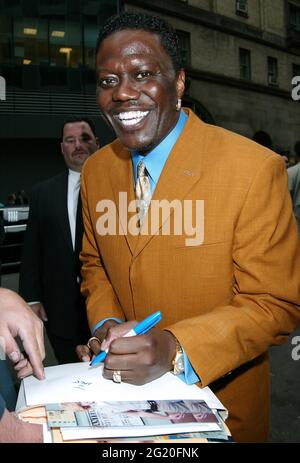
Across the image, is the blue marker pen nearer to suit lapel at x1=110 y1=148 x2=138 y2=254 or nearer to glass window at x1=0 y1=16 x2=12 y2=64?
suit lapel at x1=110 y1=148 x2=138 y2=254

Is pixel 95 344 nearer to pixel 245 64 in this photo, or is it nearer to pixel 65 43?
pixel 65 43

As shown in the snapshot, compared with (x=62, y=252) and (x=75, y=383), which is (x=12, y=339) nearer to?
(x=75, y=383)

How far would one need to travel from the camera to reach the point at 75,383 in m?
1.32

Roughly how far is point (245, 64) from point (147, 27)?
25.1 m

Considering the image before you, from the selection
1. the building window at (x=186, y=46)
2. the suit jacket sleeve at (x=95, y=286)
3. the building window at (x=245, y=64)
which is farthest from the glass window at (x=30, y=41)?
the suit jacket sleeve at (x=95, y=286)

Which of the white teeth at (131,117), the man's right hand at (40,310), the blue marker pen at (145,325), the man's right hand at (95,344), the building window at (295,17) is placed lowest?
the man's right hand at (40,310)

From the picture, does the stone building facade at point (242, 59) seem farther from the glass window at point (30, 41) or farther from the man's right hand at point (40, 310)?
the man's right hand at point (40, 310)

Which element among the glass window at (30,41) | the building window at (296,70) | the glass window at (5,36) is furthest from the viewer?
the building window at (296,70)

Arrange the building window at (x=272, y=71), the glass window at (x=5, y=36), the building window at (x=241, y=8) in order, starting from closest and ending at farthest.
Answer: the glass window at (x=5, y=36), the building window at (x=241, y=8), the building window at (x=272, y=71)

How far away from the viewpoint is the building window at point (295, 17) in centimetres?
2728

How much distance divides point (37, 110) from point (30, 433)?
902 inches

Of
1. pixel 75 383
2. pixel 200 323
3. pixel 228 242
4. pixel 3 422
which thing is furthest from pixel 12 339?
pixel 228 242

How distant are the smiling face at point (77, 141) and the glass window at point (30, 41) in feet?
65.7

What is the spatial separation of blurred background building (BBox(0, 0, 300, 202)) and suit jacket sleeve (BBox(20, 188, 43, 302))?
18348 mm
